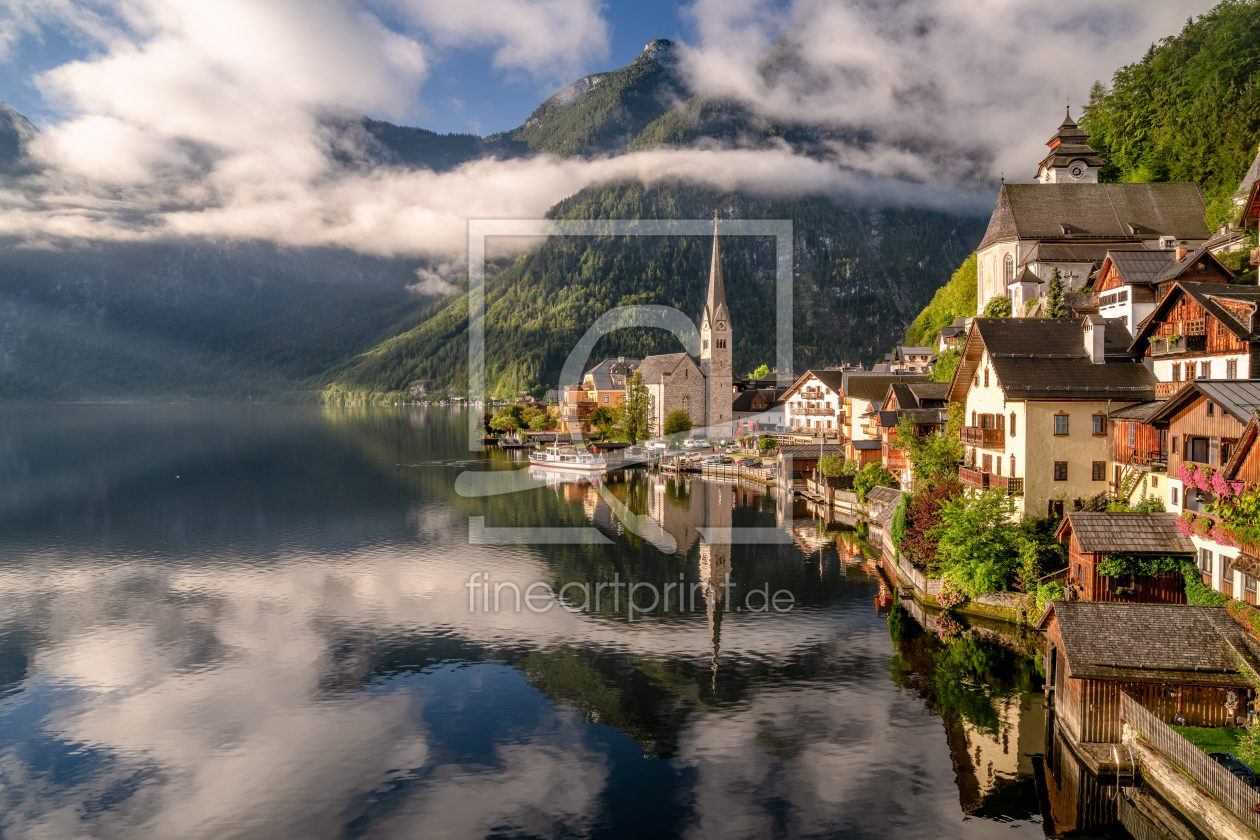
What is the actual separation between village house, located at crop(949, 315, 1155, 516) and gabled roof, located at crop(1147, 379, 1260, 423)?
279 inches

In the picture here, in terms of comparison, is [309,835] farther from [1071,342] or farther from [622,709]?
[1071,342]

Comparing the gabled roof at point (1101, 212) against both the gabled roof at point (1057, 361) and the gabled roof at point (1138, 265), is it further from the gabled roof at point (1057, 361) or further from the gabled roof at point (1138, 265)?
the gabled roof at point (1057, 361)

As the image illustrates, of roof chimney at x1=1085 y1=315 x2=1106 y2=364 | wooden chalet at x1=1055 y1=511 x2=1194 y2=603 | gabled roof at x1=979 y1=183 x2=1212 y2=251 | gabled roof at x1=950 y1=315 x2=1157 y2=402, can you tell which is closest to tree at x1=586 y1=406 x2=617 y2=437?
gabled roof at x1=979 y1=183 x2=1212 y2=251

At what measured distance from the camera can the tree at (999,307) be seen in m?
76.1

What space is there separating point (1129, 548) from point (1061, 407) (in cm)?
1068

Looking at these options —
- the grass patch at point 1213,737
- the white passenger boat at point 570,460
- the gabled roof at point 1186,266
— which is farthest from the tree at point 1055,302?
the white passenger boat at point 570,460

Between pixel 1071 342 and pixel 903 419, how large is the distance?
2169 centimetres

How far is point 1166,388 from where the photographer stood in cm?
3753

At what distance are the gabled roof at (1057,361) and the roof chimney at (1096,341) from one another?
0.76 ft

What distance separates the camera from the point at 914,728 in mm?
29234

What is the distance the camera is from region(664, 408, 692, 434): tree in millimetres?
140750

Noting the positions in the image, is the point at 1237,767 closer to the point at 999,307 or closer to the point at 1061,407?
the point at 1061,407

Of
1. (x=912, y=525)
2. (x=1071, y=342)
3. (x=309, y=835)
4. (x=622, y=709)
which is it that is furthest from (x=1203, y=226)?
(x=309, y=835)

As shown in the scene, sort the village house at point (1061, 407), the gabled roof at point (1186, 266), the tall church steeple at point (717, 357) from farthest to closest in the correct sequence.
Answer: the tall church steeple at point (717, 357) < the gabled roof at point (1186, 266) < the village house at point (1061, 407)
